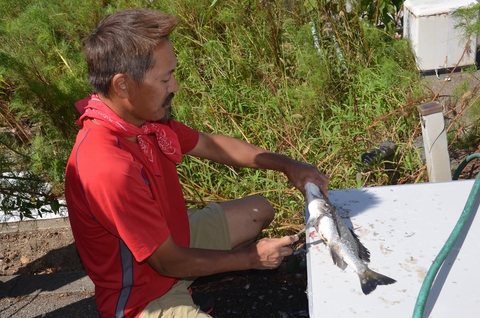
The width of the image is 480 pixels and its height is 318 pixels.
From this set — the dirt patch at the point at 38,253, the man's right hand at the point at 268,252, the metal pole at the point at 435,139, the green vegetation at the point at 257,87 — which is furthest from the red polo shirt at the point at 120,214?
the dirt patch at the point at 38,253

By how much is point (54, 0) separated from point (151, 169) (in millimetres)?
3601

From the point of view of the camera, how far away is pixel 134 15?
2471mm

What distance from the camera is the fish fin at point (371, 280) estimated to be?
2002 mm

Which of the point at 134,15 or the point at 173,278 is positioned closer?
the point at 134,15

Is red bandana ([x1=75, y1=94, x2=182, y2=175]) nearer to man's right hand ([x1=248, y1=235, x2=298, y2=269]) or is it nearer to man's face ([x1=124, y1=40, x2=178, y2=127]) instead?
man's face ([x1=124, y1=40, x2=178, y2=127])

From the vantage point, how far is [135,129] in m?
2.51

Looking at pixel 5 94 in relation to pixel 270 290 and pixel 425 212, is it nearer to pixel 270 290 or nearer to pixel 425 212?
pixel 270 290

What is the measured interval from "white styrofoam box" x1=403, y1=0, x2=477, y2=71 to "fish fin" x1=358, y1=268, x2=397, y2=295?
382 centimetres

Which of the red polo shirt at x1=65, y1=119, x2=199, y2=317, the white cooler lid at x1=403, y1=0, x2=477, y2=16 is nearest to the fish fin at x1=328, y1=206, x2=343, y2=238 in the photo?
the red polo shirt at x1=65, y1=119, x2=199, y2=317

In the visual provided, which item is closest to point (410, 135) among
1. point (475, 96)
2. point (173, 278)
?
point (475, 96)

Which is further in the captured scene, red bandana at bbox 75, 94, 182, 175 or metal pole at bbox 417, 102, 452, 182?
metal pole at bbox 417, 102, 452, 182

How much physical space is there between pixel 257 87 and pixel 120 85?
8.57 ft

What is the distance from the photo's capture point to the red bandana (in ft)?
7.98

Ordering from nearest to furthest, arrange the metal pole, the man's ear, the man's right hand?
the man's ear < the man's right hand < the metal pole
